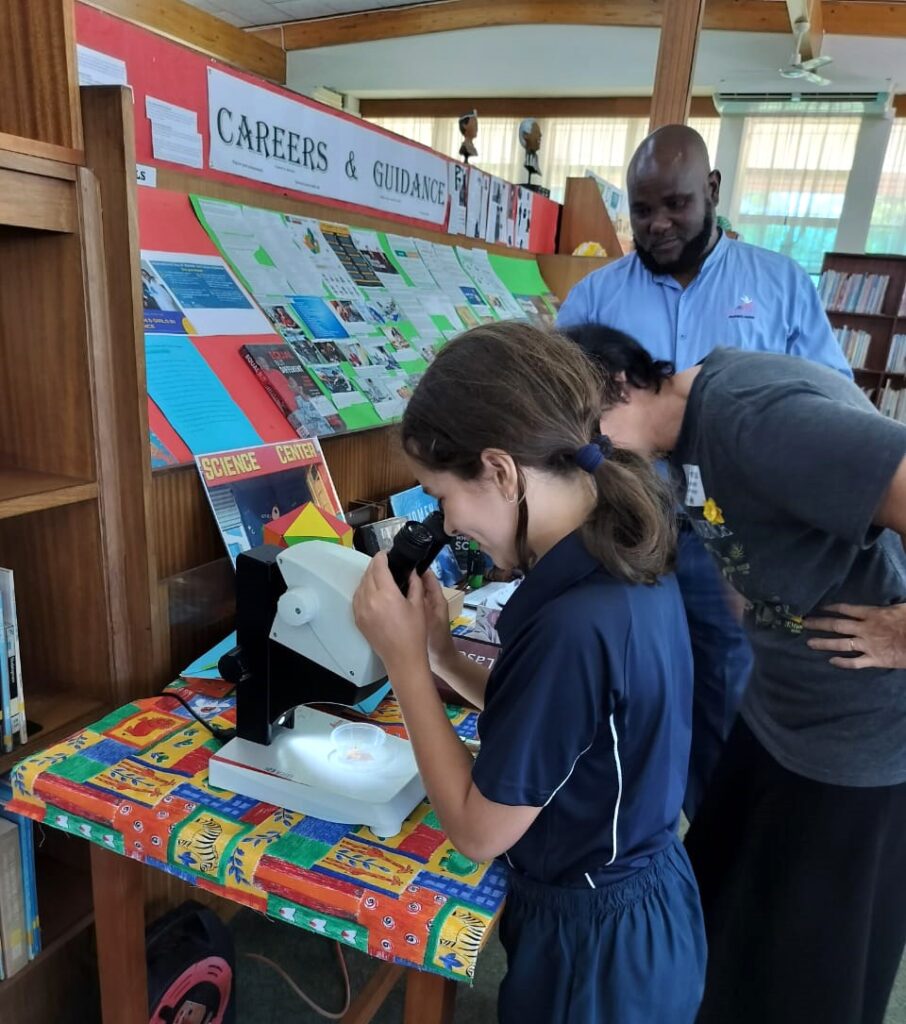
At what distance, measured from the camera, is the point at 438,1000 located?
828 mm

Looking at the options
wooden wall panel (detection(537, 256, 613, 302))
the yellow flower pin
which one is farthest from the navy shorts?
wooden wall panel (detection(537, 256, 613, 302))

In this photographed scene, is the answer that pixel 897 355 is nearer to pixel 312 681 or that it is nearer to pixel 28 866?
pixel 312 681

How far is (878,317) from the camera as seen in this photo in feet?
19.5

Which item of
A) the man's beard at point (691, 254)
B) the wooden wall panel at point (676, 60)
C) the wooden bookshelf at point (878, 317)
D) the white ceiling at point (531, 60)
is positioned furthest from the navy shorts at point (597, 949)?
the white ceiling at point (531, 60)

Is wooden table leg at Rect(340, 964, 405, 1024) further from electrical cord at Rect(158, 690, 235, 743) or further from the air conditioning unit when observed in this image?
the air conditioning unit

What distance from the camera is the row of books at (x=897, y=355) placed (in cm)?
589

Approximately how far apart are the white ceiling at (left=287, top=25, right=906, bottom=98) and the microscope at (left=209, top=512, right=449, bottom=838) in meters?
7.15

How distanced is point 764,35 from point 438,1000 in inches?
297

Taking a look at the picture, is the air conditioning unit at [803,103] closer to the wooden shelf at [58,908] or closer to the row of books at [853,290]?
the row of books at [853,290]

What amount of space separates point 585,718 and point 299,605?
0.34m

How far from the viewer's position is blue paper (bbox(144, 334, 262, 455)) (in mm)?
1214

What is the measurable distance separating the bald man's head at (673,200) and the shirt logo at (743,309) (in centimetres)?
14

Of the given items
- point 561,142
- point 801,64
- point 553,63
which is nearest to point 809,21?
point 801,64

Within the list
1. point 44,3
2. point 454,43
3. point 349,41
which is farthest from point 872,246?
point 44,3
